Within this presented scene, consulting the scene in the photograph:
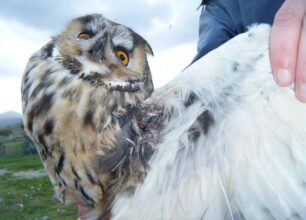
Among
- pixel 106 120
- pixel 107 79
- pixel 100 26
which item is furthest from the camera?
pixel 100 26

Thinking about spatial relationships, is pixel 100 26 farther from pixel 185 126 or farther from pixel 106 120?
pixel 185 126

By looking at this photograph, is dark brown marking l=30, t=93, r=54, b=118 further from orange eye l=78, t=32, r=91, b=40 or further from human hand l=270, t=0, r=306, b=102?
human hand l=270, t=0, r=306, b=102

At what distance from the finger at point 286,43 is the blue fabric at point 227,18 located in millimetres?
628

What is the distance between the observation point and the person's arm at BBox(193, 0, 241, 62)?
1.70 m

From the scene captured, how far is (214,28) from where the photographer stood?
68.8 inches

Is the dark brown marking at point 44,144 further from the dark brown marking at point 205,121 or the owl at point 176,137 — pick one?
the dark brown marking at point 205,121

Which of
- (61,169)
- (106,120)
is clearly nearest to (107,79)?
(106,120)

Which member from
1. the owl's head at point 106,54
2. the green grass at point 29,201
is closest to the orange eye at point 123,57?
the owl's head at point 106,54

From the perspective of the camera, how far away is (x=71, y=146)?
113 centimetres

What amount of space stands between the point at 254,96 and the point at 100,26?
0.62m

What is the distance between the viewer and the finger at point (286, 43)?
92 centimetres

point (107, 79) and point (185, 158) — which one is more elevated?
point (107, 79)

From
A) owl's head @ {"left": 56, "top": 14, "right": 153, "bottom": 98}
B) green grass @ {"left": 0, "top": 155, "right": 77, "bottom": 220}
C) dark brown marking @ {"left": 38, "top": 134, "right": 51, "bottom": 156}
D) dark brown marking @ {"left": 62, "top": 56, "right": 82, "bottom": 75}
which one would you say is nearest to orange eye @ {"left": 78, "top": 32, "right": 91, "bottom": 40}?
owl's head @ {"left": 56, "top": 14, "right": 153, "bottom": 98}

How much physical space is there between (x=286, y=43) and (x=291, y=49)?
0.02 meters
